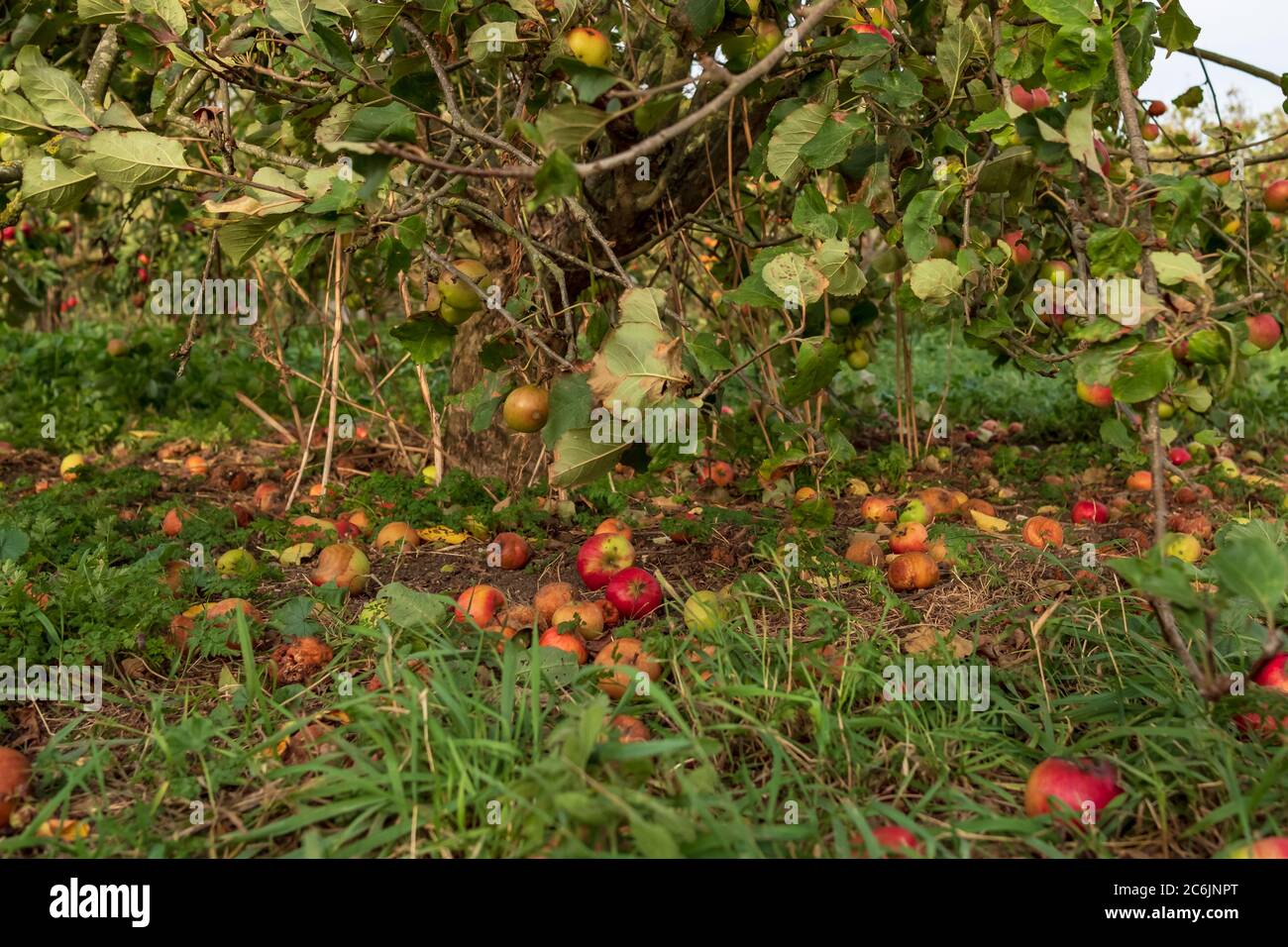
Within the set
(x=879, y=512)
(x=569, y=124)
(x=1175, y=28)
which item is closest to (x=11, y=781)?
(x=569, y=124)

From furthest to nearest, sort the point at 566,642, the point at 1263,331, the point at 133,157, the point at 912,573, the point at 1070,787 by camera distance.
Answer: the point at 912,573 → the point at 1263,331 → the point at 566,642 → the point at 133,157 → the point at 1070,787

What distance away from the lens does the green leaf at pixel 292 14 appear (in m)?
1.88

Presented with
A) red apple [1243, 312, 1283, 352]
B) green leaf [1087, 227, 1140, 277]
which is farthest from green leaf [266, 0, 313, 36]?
red apple [1243, 312, 1283, 352]

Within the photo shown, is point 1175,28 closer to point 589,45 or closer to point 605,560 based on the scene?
point 589,45

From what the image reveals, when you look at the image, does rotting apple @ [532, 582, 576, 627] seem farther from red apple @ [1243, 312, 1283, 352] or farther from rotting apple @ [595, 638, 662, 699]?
red apple @ [1243, 312, 1283, 352]

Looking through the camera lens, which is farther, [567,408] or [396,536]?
[396,536]

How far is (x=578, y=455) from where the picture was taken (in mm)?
1760

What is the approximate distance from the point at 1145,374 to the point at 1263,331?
0.79m

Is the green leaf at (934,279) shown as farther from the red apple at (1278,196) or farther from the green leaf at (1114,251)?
the red apple at (1278,196)

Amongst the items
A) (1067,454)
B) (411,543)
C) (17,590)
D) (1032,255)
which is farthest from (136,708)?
(1067,454)

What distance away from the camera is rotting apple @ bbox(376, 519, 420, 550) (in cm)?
276

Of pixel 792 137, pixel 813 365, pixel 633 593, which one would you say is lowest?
pixel 633 593

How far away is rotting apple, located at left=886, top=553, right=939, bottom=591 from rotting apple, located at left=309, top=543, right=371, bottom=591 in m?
1.27

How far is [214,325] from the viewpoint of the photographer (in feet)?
21.7
